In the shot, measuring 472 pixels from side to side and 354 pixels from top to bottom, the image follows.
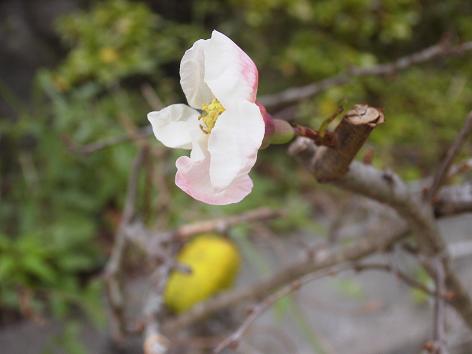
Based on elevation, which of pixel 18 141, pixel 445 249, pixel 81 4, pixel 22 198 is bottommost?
pixel 18 141

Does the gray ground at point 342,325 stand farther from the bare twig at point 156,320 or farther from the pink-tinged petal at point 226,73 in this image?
the pink-tinged petal at point 226,73

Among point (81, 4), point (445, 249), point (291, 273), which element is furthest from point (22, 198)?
point (445, 249)

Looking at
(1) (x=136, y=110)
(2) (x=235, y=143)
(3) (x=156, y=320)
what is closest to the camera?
(2) (x=235, y=143)

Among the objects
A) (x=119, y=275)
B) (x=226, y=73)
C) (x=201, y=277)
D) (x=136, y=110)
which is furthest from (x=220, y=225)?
(x=136, y=110)

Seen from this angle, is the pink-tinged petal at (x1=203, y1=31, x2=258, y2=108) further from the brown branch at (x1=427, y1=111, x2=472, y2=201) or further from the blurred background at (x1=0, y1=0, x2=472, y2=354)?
the blurred background at (x1=0, y1=0, x2=472, y2=354)

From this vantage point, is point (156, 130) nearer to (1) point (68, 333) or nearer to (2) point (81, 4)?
(1) point (68, 333)

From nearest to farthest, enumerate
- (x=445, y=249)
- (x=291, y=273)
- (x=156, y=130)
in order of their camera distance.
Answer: (x=156, y=130), (x=445, y=249), (x=291, y=273)

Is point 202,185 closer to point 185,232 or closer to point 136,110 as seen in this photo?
point 185,232
